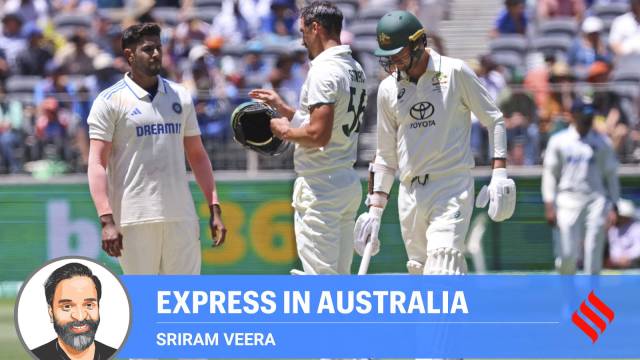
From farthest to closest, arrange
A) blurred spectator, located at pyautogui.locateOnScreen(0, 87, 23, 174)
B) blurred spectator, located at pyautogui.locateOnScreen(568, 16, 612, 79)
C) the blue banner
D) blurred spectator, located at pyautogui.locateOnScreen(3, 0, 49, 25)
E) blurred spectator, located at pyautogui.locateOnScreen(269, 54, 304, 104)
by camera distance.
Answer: blurred spectator, located at pyautogui.locateOnScreen(3, 0, 49, 25), blurred spectator, located at pyautogui.locateOnScreen(568, 16, 612, 79), blurred spectator, located at pyautogui.locateOnScreen(269, 54, 304, 104), blurred spectator, located at pyautogui.locateOnScreen(0, 87, 23, 174), the blue banner

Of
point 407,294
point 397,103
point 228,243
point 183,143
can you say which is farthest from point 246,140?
point 228,243

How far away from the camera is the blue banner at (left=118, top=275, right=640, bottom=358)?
831 centimetres

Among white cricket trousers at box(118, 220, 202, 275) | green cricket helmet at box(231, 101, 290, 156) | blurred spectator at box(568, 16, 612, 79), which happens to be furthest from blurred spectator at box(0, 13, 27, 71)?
white cricket trousers at box(118, 220, 202, 275)

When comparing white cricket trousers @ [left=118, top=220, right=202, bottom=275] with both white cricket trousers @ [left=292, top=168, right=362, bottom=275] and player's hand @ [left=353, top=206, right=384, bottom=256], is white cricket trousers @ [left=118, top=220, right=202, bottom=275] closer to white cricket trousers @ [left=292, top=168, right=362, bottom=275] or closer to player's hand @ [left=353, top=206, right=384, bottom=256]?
white cricket trousers @ [left=292, top=168, right=362, bottom=275]

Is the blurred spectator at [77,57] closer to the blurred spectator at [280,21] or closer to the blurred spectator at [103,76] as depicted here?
the blurred spectator at [103,76]

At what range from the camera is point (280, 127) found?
29.5 feet

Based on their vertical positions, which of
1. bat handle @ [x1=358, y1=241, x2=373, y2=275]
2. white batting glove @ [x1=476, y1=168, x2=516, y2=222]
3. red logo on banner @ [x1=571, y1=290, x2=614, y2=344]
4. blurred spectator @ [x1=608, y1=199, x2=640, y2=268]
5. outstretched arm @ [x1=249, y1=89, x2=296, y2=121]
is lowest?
blurred spectator @ [x1=608, y1=199, x2=640, y2=268]

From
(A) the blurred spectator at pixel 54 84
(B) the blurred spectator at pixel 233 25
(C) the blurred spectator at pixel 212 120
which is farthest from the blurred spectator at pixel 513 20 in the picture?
(A) the blurred spectator at pixel 54 84

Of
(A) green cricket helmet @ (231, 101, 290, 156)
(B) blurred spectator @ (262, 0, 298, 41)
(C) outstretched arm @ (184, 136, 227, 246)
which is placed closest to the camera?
(C) outstretched arm @ (184, 136, 227, 246)

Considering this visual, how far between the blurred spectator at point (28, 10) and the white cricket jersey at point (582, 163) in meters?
9.54

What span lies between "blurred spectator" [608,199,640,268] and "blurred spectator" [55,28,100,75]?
7.15 meters

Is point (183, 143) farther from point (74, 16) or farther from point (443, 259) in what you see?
point (74, 16)

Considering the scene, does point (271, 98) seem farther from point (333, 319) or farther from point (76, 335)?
point (76, 335)

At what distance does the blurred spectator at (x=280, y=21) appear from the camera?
19.5 metres
